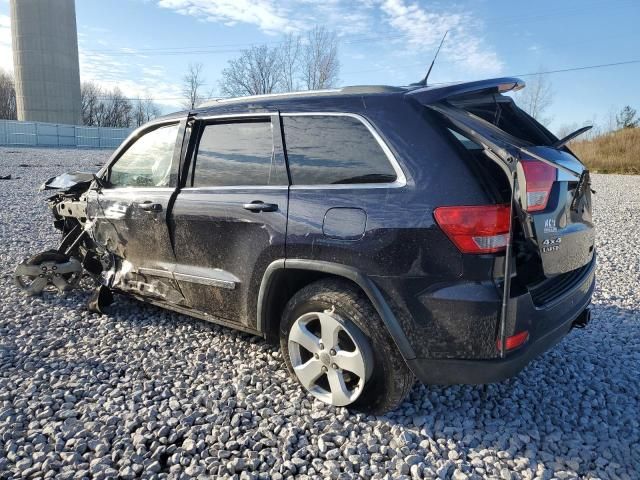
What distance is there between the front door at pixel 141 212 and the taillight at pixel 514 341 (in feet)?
7.72

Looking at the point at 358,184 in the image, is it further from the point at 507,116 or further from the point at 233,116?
the point at 233,116

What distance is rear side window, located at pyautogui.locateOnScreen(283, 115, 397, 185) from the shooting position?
2.52 metres

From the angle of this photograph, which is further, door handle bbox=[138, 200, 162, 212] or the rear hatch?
door handle bbox=[138, 200, 162, 212]

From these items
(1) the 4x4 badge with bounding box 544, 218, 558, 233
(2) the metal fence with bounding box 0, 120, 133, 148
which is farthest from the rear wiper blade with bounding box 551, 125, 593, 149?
(2) the metal fence with bounding box 0, 120, 133, 148

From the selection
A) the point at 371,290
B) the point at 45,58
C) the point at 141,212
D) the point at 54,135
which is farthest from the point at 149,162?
the point at 45,58

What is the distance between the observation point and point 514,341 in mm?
2283

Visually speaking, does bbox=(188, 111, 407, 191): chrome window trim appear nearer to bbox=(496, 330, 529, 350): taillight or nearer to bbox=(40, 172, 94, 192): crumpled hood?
bbox=(496, 330, 529, 350): taillight

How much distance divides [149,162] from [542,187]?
9.75ft

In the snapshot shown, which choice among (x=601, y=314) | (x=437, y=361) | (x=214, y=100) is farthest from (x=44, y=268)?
(x=601, y=314)

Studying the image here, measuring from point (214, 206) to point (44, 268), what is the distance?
256cm

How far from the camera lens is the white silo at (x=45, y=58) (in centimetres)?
5303

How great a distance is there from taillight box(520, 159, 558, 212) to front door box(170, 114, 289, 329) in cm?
132

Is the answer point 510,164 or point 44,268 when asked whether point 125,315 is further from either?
point 510,164

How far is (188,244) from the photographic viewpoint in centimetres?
336
